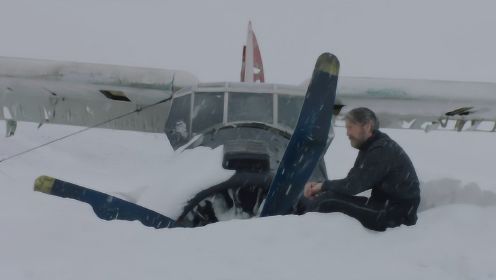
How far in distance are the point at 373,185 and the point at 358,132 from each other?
361mm

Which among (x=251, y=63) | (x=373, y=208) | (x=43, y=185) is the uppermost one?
(x=251, y=63)

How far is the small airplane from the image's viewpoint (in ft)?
16.5

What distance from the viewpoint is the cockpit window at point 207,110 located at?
265 inches

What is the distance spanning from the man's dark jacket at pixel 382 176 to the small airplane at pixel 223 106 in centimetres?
76

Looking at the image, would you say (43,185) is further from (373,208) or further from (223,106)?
(223,106)

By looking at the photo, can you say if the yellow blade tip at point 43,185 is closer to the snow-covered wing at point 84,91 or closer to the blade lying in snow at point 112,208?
the blade lying in snow at point 112,208

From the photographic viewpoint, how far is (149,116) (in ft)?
34.7

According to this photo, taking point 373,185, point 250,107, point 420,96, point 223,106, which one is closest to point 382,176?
point 373,185

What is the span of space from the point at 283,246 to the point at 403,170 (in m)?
1.10

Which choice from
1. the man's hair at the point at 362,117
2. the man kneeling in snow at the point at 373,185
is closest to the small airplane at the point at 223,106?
the man kneeling in snow at the point at 373,185

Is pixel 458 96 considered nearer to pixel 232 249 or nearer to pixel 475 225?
pixel 475 225

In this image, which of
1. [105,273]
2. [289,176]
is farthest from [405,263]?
[105,273]

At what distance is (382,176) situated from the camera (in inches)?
171

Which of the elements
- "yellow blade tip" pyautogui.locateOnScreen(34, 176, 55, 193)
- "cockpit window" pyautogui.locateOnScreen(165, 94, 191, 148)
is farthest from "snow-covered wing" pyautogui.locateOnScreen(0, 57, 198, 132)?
"yellow blade tip" pyautogui.locateOnScreen(34, 176, 55, 193)
